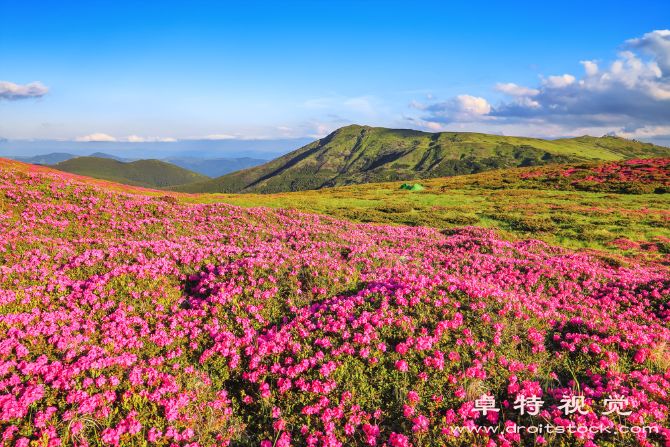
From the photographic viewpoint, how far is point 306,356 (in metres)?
7.02

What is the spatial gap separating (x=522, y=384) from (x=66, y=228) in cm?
2015

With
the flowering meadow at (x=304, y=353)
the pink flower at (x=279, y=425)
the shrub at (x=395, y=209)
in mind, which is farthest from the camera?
the shrub at (x=395, y=209)

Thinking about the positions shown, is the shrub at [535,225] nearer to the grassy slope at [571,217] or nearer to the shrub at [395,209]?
the grassy slope at [571,217]

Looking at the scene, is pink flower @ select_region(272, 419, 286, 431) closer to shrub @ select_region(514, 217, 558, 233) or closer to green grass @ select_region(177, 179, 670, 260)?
green grass @ select_region(177, 179, 670, 260)

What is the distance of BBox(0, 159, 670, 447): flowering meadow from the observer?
17.6ft

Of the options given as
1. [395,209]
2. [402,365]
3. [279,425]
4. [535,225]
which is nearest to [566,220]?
[535,225]

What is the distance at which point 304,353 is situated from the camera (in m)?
7.06

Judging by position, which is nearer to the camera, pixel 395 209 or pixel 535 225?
pixel 535 225

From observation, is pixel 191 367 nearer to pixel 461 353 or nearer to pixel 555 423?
pixel 461 353

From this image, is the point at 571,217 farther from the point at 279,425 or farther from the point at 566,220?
the point at 279,425

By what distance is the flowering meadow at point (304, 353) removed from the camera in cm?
535

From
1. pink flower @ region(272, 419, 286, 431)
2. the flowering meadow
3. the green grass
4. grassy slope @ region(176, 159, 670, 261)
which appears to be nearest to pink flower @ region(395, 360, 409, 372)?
the flowering meadow

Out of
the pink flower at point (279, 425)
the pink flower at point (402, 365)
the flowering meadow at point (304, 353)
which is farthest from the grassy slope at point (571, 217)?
the pink flower at point (279, 425)

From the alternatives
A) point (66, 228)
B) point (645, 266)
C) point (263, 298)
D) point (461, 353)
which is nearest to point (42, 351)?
point (263, 298)
